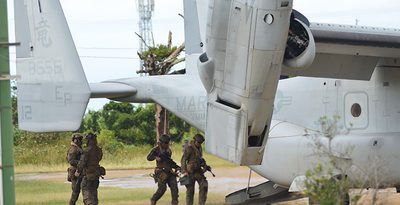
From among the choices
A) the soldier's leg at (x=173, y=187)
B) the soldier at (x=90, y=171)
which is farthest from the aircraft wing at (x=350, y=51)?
the soldier at (x=90, y=171)

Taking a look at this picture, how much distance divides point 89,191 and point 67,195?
4627 millimetres

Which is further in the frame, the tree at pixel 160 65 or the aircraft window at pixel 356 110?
the tree at pixel 160 65

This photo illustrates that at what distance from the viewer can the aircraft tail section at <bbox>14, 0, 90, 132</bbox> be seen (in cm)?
1427

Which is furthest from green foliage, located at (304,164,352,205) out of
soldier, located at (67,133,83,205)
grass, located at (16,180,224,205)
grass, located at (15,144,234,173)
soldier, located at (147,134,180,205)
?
grass, located at (15,144,234,173)

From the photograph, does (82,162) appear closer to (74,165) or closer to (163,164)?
(74,165)

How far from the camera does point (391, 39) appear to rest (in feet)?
45.6

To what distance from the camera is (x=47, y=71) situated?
580 inches

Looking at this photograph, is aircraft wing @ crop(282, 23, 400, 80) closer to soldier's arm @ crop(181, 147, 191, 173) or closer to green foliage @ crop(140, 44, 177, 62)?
soldier's arm @ crop(181, 147, 191, 173)

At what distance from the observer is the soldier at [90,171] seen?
15.4 meters

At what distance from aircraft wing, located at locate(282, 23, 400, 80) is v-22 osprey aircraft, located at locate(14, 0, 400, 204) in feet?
0.06

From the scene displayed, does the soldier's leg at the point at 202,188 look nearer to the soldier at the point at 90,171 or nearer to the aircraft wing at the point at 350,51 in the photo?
the soldier at the point at 90,171

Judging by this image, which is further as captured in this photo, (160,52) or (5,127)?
(160,52)

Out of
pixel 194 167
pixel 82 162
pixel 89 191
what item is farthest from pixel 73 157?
pixel 194 167

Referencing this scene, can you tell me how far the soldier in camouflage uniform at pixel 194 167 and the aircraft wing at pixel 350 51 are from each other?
9.63ft
